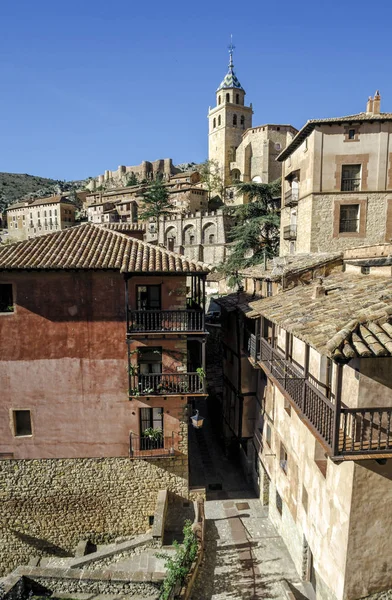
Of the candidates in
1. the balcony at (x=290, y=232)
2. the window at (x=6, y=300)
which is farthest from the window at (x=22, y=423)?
the balcony at (x=290, y=232)

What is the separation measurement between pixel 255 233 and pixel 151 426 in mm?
21060

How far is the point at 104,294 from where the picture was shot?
47.8ft

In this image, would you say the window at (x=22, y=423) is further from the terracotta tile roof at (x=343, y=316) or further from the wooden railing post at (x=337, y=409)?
the wooden railing post at (x=337, y=409)

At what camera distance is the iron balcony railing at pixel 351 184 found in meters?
23.0

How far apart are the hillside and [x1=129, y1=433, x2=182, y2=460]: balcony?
131 meters

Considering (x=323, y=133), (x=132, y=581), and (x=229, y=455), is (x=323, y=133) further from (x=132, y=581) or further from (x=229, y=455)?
(x=132, y=581)

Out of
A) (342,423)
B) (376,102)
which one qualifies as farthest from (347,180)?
(342,423)

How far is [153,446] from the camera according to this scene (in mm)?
15461

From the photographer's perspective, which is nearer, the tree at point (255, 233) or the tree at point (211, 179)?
the tree at point (255, 233)

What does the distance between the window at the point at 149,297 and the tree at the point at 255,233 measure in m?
14.6

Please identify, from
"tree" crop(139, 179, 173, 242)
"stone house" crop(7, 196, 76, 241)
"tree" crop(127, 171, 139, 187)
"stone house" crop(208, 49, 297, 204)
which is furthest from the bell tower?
"stone house" crop(7, 196, 76, 241)

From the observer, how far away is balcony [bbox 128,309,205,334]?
14184 millimetres

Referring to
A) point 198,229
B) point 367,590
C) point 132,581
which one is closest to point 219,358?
point 132,581

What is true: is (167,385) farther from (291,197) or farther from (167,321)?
(291,197)
